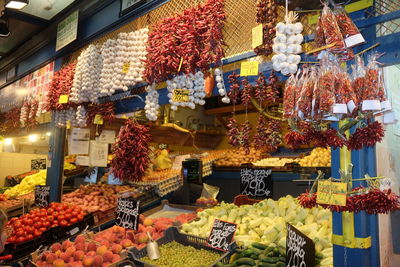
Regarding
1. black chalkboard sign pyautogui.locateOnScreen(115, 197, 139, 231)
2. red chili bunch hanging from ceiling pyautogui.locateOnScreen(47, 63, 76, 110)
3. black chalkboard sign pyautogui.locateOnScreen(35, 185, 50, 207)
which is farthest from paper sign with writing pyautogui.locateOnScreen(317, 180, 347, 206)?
black chalkboard sign pyautogui.locateOnScreen(35, 185, 50, 207)

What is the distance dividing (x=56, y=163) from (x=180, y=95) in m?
3.61

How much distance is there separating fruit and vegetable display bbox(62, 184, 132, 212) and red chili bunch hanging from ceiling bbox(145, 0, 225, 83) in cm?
261

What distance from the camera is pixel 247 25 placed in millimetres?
3072

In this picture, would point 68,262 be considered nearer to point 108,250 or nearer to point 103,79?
point 108,250

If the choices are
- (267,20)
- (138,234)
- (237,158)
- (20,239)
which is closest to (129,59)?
(267,20)

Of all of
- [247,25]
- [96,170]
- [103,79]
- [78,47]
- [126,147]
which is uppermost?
[78,47]

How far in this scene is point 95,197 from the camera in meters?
5.11

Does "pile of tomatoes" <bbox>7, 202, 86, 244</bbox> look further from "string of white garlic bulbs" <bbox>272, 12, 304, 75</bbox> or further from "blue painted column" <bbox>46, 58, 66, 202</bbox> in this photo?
"string of white garlic bulbs" <bbox>272, 12, 304, 75</bbox>

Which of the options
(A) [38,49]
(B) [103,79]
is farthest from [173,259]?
(A) [38,49]

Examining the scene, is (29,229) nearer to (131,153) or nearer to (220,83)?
(131,153)

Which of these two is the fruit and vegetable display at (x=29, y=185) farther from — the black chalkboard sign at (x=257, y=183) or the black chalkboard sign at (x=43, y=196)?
the black chalkboard sign at (x=257, y=183)

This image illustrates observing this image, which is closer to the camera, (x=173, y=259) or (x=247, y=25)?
(x=173, y=259)

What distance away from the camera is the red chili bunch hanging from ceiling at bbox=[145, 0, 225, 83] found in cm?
291

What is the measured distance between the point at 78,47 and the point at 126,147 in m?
2.58
